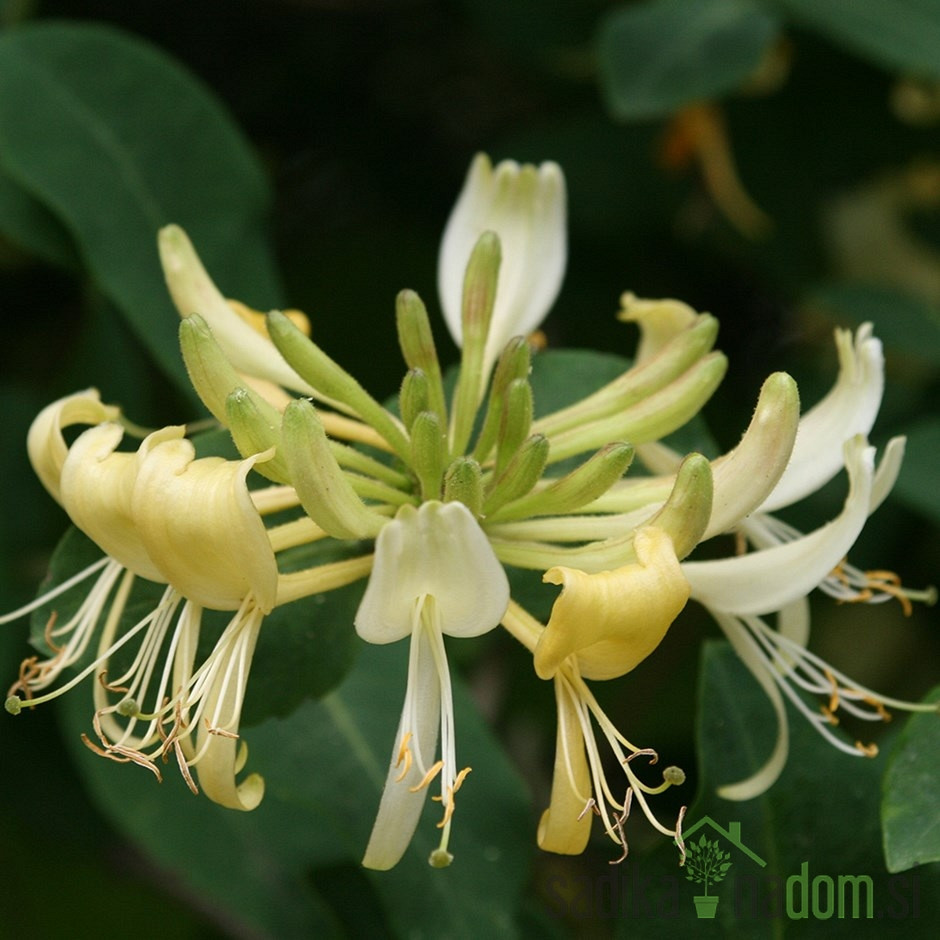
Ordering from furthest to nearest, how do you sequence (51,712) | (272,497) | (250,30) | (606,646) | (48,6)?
(250,30), (48,6), (51,712), (272,497), (606,646)

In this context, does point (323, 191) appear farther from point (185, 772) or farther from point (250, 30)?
point (185, 772)

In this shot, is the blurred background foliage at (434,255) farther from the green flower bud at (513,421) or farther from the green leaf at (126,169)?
the green flower bud at (513,421)

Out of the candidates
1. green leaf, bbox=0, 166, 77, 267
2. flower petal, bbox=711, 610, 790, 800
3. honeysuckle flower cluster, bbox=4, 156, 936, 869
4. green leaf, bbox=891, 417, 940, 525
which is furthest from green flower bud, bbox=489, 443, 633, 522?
green leaf, bbox=0, 166, 77, 267

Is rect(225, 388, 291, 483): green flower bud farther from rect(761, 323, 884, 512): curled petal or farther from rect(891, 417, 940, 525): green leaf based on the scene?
rect(891, 417, 940, 525): green leaf

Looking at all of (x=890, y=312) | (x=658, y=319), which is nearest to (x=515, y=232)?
(x=658, y=319)

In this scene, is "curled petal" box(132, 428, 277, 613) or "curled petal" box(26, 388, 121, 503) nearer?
"curled petal" box(132, 428, 277, 613)

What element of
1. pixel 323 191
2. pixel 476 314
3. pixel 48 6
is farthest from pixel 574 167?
pixel 476 314

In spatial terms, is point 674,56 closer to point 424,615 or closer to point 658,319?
point 658,319

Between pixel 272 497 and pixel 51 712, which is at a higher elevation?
pixel 272 497
